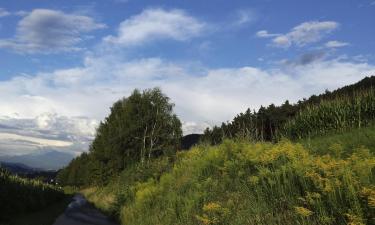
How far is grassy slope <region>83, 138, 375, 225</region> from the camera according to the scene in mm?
8492

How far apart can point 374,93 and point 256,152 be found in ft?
40.8

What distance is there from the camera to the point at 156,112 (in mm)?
71812

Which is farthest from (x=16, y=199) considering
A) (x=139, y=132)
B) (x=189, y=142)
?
(x=189, y=142)

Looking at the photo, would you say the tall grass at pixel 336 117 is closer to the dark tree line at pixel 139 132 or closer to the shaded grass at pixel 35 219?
the shaded grass at pixel 35 219

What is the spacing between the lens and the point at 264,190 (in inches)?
450

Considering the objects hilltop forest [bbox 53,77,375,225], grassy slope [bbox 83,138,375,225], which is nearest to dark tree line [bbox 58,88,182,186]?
hilltop forest [bbox 53,77,375,225]

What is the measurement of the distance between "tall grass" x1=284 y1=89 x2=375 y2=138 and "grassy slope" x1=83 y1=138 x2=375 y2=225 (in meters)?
7.59

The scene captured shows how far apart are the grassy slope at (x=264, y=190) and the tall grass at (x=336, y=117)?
24.9 ft

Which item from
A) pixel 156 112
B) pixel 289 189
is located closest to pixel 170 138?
pixel 156 112

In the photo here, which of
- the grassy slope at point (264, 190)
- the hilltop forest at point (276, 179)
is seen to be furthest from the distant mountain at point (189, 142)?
the grassy slope at point (264, 190)

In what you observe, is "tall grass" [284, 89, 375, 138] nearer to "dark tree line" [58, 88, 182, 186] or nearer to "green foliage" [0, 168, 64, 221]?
"green foliage" [0, 168, 64, 221]

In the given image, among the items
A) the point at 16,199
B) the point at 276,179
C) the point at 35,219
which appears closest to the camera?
the point at 276,179

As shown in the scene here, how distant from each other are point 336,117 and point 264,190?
45.3ft

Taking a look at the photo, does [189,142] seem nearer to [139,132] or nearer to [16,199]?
[139,132]
